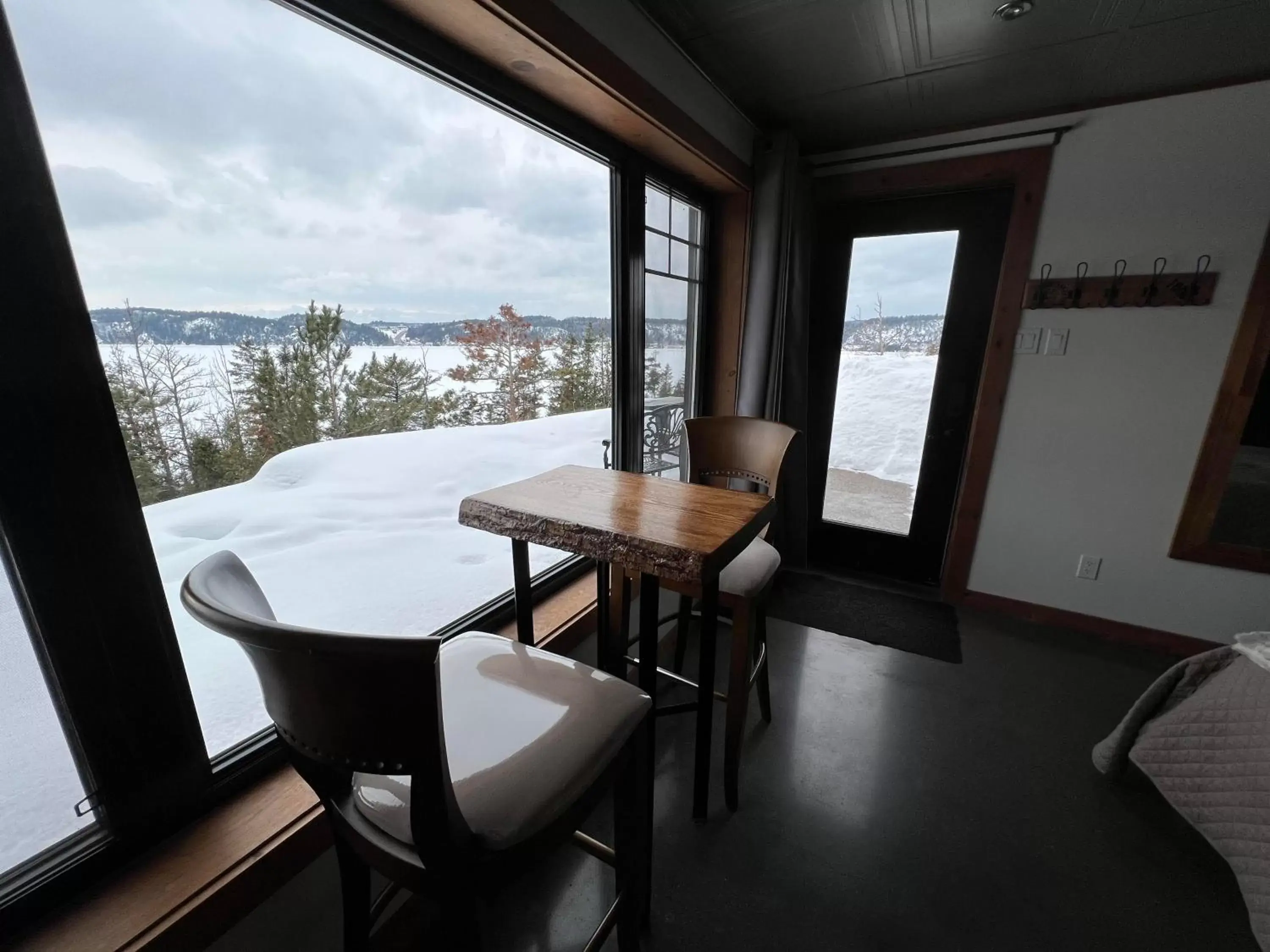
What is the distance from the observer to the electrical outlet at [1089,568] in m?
2.40

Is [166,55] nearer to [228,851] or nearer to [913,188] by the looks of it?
[228,851]

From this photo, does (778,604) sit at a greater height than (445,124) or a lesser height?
lesser

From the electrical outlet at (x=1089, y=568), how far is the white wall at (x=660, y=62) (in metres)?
2.55

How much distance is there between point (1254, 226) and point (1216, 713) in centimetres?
194

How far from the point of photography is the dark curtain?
2.39 m

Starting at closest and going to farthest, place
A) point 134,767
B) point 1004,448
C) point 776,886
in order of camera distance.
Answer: point 134,767 < point 776,886 < point 1004,448

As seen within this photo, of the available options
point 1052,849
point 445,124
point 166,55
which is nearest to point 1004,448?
point 1052,849

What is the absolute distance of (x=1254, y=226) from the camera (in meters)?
1.96

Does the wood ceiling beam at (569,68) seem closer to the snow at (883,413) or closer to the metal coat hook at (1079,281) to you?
the snow at (883,413)

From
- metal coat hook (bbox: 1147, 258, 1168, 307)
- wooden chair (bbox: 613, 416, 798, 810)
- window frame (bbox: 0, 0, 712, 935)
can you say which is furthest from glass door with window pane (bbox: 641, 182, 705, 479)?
metal coat hook (bbox: 1147, 258, 1168, 307)

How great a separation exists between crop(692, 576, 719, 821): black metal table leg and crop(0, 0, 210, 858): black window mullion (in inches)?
41.1

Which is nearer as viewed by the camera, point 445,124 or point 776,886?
point 776,886

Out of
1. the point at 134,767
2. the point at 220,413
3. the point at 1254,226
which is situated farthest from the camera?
the point at 1254,226

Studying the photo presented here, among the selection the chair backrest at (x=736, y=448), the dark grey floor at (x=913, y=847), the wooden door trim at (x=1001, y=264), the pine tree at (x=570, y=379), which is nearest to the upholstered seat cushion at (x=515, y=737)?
the dark grey floor at (x=913, y=847)
